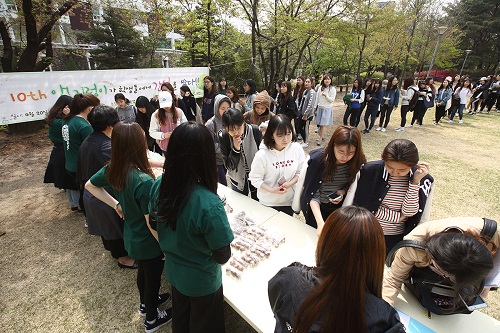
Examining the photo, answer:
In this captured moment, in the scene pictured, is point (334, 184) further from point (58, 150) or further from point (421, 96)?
point (421, 96)

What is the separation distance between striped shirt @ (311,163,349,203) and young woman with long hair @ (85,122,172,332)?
138 cm

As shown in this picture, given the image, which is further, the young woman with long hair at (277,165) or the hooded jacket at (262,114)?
the hooded jacket at (262,114)

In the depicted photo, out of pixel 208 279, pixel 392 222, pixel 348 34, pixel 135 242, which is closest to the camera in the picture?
pixel 208 279

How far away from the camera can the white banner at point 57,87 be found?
4988 millimetres

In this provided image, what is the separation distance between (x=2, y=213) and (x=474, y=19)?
37673mm

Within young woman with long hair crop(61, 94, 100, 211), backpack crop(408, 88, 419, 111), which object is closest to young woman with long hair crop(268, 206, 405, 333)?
young woman with long hair crop(61, 94, 100, 211)

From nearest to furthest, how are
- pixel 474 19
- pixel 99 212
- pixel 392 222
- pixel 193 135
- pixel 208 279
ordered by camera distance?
pixel 193 135 < pixel 208 279 < pixel 392 222 < pixel 99 212 < pixel 474 19

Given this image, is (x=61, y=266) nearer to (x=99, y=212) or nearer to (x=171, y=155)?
(x=99, y=212)

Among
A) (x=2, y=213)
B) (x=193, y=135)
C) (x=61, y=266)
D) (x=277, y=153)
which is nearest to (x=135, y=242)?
(x=193, y=135)

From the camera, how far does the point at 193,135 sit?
111cm

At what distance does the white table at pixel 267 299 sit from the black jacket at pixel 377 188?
522 mm

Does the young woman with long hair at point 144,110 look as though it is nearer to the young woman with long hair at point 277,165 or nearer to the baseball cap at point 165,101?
the baseball cap at point 165,101

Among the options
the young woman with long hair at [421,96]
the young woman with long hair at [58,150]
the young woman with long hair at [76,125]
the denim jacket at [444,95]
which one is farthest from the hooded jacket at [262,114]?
the denim jacket at [444,95]

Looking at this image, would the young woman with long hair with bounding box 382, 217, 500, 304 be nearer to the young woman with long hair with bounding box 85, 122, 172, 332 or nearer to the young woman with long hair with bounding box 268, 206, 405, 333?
the young woman with long hair with bounding box 268, 206, 405, 333
